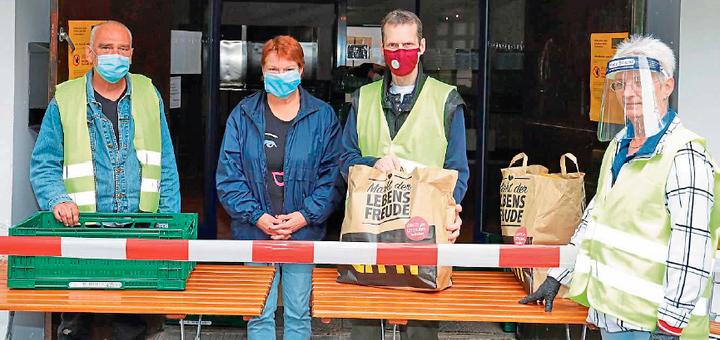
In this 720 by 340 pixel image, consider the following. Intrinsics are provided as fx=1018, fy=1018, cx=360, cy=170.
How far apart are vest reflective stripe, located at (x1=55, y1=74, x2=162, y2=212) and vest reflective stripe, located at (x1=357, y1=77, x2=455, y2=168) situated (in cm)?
99

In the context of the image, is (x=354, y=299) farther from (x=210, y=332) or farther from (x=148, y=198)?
(x=210, y=332)

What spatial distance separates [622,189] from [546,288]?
70 cm

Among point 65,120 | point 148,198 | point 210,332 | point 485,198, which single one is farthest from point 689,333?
point 210,332

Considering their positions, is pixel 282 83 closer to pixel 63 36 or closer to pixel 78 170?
pixel 78 170

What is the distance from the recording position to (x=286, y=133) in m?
4.68

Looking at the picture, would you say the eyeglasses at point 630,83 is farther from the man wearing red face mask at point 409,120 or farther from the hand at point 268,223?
the hand at point 268,223

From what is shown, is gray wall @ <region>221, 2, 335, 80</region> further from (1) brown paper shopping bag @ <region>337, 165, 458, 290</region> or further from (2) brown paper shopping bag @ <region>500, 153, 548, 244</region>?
(1) brown paper shopping bag @ <region>337, 165, 458, 290</region>

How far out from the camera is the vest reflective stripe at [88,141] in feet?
15.0

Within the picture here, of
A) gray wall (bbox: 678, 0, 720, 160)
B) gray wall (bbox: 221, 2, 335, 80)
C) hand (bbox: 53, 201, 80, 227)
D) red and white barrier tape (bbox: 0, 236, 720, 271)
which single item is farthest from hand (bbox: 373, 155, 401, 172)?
gray wall (bbox: 221, 2, 335, 80)

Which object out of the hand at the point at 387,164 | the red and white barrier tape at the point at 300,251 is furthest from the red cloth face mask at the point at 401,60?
the red and white barrier tape at the point at 300,251

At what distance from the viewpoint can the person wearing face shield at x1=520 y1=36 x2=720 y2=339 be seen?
11.5 ft

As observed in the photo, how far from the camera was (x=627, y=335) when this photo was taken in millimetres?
3771

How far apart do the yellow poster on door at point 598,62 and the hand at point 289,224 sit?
1977 mm

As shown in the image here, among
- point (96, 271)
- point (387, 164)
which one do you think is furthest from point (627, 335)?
point (96, 271)
